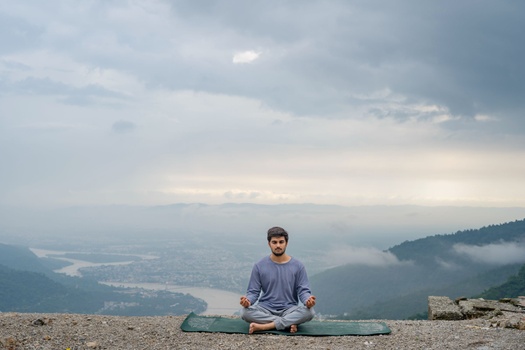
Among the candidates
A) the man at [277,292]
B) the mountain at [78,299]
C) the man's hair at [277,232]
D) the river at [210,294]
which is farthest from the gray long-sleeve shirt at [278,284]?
the river at [210,294]

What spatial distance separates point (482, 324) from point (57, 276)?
9758 centimetres

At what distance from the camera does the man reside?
8305 mm

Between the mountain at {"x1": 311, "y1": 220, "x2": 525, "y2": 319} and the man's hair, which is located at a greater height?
the man's hair

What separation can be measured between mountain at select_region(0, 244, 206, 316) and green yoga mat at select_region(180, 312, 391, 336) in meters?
49.7

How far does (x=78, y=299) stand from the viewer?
68625 millimetres

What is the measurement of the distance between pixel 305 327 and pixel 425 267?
83.5 metres

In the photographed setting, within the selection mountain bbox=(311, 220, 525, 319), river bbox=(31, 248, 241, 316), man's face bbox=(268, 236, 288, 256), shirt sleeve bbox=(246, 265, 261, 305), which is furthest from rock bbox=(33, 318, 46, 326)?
mountain bbox=(311, 220, 525, 319)

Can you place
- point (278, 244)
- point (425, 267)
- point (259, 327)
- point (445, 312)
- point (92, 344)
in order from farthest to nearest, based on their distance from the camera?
1. point (425, 267)
2. point (445, 312)
3. point (278, 244)
4. point (259, 327)
5. point (92, 344)

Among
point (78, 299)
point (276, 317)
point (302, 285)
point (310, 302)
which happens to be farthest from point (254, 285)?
point (78, 299)

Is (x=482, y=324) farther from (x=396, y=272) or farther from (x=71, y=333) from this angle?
(x=396, y=272)

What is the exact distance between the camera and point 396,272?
8994 cm

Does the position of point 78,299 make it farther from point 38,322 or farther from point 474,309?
point 474,309

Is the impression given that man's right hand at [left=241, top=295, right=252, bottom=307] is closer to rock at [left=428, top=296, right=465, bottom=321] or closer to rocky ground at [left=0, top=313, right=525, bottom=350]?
rocky ground at [left=0, top=313, right=525, bottom=350]

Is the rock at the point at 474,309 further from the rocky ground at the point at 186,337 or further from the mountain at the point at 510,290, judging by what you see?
the mountain at the point at 510,290
